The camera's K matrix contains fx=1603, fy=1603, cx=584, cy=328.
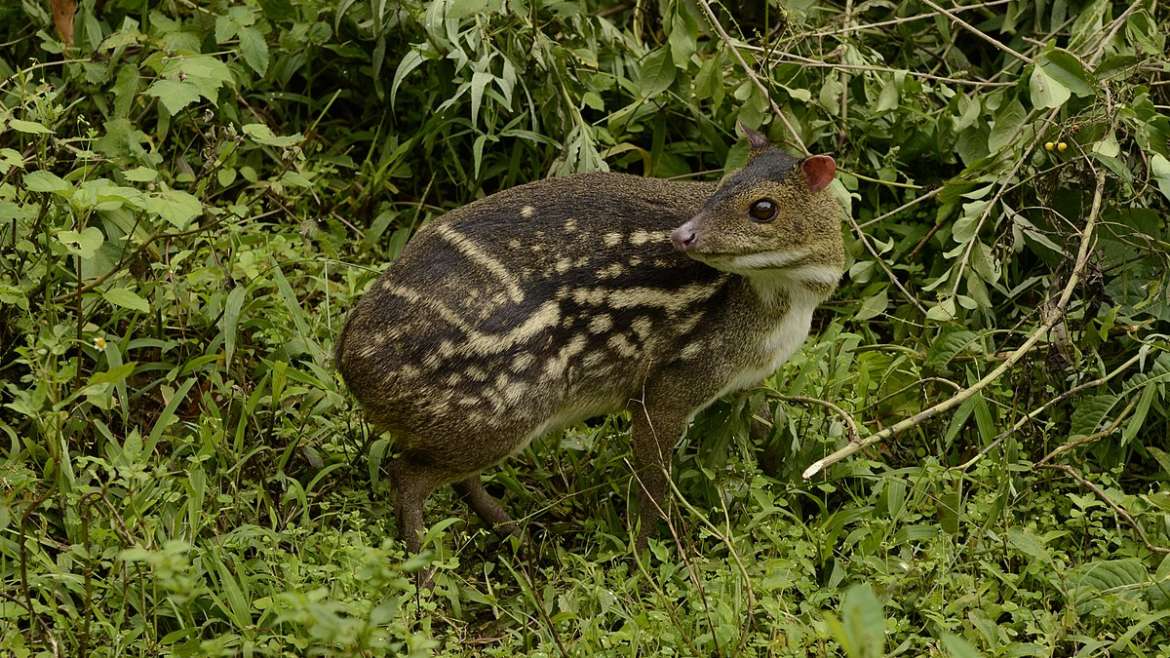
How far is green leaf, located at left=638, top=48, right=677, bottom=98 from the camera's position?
6.92 meters

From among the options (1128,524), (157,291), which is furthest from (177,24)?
(1128,524)

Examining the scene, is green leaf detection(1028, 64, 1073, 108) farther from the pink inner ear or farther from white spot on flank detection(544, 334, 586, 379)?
white spot on flank detection(544, 334, 586, 379)

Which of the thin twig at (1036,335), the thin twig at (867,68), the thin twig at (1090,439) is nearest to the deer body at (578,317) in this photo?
the thin twig at (1036,335)

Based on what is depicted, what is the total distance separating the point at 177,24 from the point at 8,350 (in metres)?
1.90

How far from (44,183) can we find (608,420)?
7.68ft

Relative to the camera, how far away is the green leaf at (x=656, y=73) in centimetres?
692

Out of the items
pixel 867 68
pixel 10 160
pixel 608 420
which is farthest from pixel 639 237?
pixel 10 160

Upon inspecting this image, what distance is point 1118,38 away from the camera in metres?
6.74

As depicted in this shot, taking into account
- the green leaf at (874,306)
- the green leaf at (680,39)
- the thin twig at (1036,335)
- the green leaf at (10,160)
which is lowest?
the green leaf at (874,306)

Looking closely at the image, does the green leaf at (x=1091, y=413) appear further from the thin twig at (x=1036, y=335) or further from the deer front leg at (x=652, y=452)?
the deer front leg at (x=652, y=452)

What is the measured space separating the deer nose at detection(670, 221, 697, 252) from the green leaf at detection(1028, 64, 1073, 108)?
5.16 ft

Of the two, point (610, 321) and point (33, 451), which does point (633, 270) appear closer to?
point (610, 321)

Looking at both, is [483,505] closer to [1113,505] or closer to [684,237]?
[684,237]

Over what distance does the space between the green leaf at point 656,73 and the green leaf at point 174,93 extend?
190 cm
